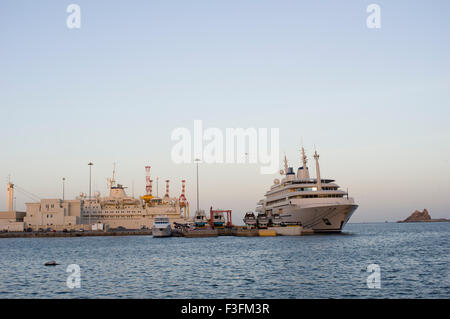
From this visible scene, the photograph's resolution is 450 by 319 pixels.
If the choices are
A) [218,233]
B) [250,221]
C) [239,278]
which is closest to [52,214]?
[218,233]

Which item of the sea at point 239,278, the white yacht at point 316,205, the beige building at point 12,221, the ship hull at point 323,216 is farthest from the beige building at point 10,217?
the sea at point 239,278

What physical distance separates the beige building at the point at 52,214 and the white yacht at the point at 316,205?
79131 millimetres

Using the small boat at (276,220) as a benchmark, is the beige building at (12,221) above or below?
below

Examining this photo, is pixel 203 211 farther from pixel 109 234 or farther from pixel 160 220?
pixel 109 234

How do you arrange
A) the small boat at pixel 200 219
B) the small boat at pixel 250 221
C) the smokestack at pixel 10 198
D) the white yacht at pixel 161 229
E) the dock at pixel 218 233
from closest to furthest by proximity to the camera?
the dock at pixel 218 233, the white yacht at pixel 161 229, the small boat at pixel 250 221, the small boat at pixel 200 219, the smokestack at pixel 10 198

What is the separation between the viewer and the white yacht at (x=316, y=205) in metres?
84.8

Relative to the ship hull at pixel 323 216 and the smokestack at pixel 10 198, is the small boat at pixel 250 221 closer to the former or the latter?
the ship hull at pixel 323 216

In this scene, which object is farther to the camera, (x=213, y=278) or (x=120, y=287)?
(x=213, y=278)

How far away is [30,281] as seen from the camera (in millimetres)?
32781

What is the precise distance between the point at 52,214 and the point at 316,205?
320 feet

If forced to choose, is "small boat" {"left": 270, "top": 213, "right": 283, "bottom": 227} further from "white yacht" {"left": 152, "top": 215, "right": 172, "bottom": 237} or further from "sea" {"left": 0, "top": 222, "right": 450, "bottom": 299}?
"sea" {"left": 0, "top": 222, "right": 450, "bottom": 299}

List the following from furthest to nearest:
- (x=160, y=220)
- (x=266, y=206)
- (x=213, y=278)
→ (x=266, y=206)
(x=160, y=220)
(x=213, y=278)
